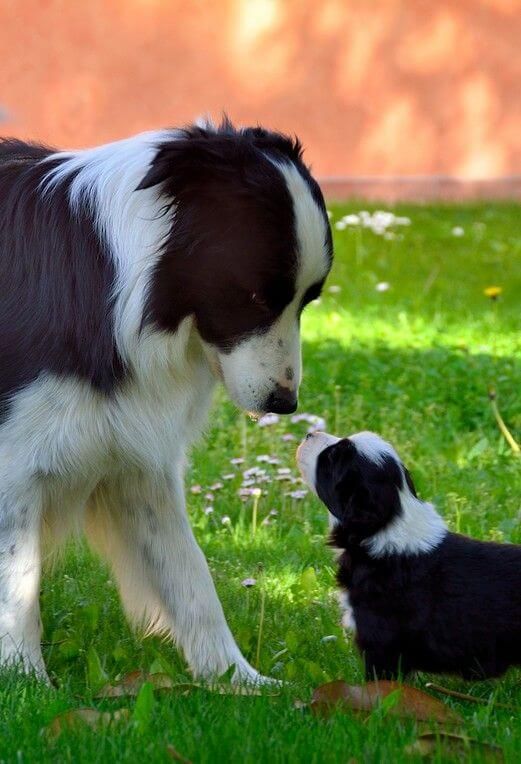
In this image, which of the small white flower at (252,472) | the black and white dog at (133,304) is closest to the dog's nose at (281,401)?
the black and white dog at (133,304)

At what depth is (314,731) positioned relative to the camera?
2855 mm

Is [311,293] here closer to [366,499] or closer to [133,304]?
[133,304]

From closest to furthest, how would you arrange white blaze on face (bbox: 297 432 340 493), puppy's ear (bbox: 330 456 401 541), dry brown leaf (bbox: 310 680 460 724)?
dry brown leaf (bbox: 310 680 460 724) < puppy's ear (bbox: 330 456 401 541) < white blaze on face (bbox: 297 432 340 493)

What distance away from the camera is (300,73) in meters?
13.3

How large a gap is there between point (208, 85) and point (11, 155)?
9.71 m

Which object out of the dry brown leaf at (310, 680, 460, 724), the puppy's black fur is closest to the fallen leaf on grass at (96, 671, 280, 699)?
the dry brown leaf at (310, 680, 460, 724)

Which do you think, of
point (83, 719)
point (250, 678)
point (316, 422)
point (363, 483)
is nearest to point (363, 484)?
point (363, 483)

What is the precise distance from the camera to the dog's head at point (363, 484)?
11.6ft

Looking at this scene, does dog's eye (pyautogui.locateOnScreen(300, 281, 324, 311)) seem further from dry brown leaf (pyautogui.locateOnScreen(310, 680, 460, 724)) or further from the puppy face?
dry brown leaf (pyautogui.locateOnScreen(310, 680, 460, 724))

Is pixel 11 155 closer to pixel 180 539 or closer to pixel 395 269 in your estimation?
pixel 180 539

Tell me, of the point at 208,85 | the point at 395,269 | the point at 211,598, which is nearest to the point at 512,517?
the point at 211,598

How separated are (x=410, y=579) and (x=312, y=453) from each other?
1.47 ft

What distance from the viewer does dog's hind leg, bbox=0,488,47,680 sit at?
3361mm

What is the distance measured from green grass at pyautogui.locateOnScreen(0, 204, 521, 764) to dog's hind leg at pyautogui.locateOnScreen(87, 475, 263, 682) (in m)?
0.10
